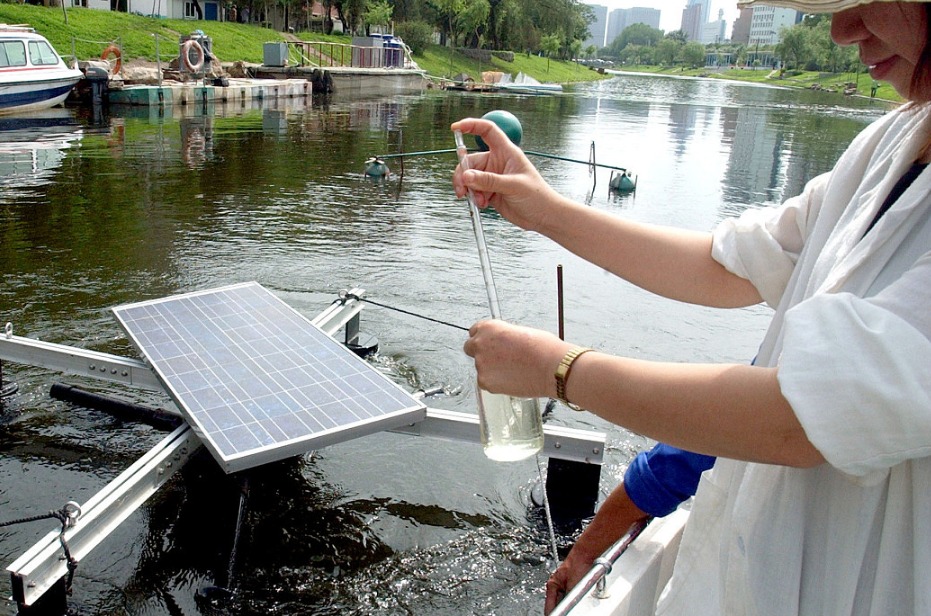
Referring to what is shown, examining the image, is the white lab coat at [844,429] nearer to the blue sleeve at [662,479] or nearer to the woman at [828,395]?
the woman at [828,395]

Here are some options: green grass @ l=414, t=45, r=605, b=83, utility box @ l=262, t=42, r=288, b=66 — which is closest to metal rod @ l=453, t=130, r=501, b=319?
utility box @ l=262, t=42, r=288, b=66

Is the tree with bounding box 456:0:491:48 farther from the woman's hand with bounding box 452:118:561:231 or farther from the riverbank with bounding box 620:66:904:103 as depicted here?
the woman's hand with bounding box 452:118:561:231

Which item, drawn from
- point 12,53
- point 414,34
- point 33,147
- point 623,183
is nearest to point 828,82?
point 414,34

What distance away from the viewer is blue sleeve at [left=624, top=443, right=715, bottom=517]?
2340mm

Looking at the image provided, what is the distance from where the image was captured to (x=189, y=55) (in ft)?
101

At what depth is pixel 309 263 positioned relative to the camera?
9.10 meters

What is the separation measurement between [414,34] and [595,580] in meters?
71.2

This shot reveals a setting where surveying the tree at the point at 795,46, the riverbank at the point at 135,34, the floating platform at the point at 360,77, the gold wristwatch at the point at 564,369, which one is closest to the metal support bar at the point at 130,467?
the gold wristwatch at the point at 564,369

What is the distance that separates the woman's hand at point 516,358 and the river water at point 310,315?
7.81ft

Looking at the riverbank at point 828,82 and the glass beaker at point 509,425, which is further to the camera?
the riverbank at point 828,82

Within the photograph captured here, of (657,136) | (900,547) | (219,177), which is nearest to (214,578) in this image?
(900,547)

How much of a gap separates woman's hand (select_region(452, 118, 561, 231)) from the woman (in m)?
0.70

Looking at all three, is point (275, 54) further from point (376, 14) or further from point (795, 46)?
point (795, 46)

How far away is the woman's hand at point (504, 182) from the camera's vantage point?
2145mm
